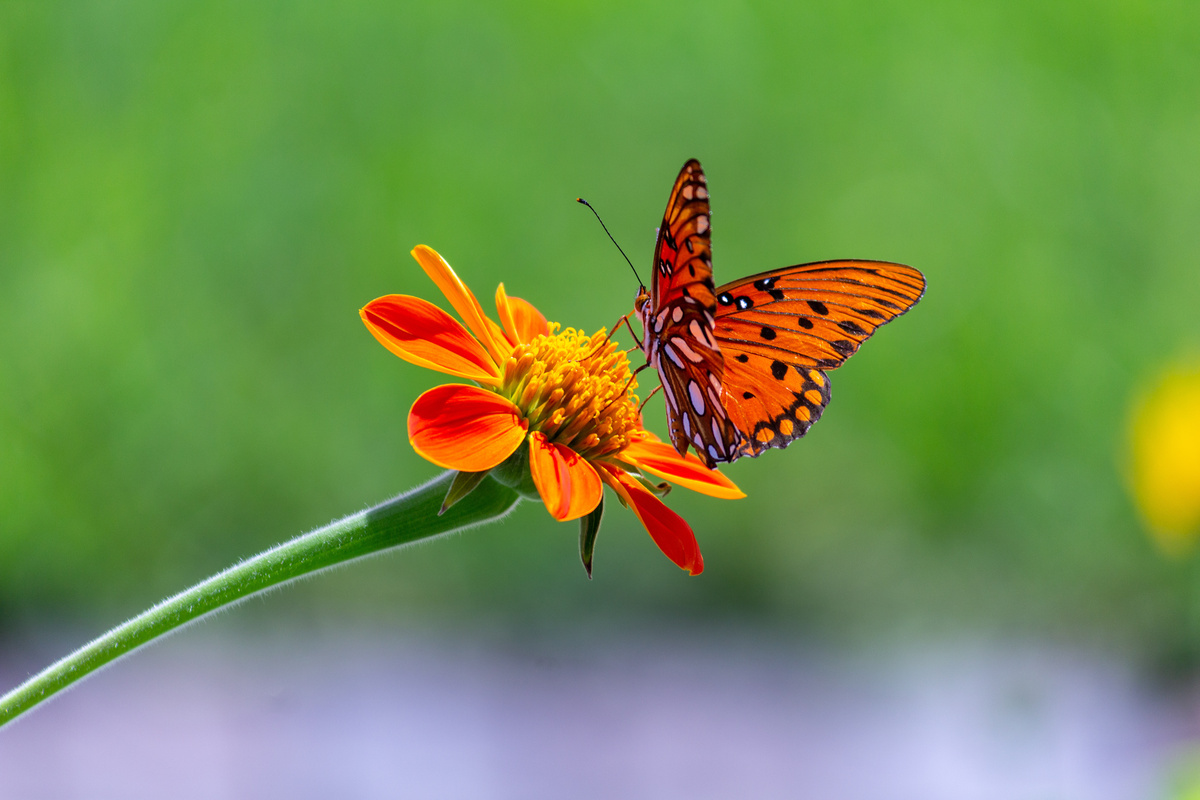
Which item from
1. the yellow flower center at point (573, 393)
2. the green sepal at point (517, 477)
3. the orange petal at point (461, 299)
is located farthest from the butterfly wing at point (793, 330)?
the green sepal at point (517, 477)

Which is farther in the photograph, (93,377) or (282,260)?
(282,260)

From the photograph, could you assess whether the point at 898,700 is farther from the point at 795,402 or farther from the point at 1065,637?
the point at 795,402

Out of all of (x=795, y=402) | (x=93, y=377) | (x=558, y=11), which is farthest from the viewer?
(x=558, y=11)

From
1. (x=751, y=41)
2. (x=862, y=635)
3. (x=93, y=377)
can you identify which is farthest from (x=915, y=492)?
(x=93, y=377)

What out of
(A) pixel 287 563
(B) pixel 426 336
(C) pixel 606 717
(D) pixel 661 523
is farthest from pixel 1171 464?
(A) pixel 287 563

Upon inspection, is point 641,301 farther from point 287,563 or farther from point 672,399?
point 287,563

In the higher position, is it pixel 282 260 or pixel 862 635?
pixel 282 260

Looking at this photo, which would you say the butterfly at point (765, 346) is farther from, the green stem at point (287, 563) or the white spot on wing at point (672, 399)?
the green stem at point (287, 563)
